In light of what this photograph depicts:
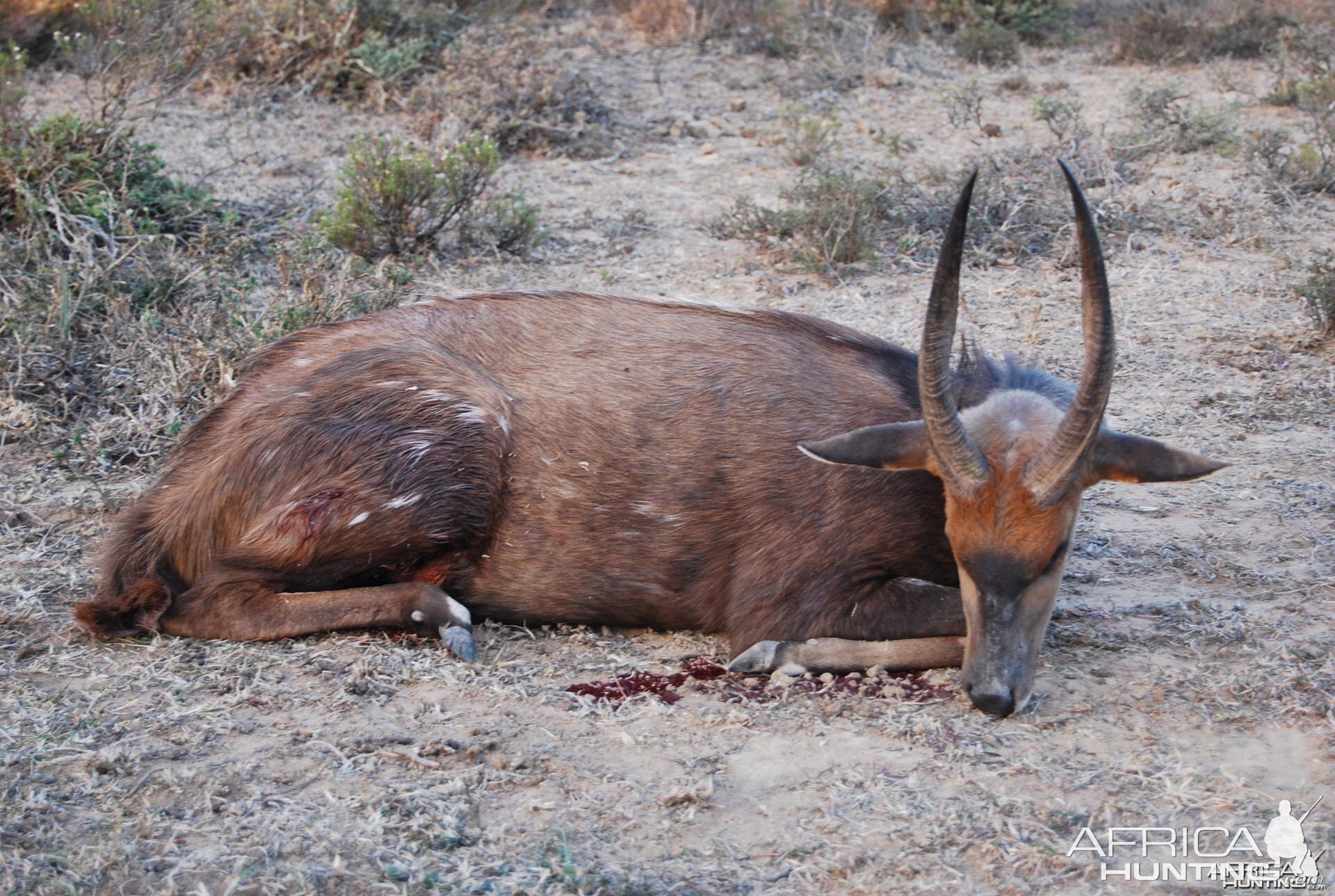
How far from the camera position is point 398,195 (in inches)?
314

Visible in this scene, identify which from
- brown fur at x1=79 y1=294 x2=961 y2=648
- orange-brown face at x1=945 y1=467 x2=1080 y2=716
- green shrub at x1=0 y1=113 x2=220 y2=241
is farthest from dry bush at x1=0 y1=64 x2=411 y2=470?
orange-brown face at x1=945 y1=467 x2=1080 y2=716

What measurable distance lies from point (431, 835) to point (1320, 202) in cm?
783

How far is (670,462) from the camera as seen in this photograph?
4.73 metres

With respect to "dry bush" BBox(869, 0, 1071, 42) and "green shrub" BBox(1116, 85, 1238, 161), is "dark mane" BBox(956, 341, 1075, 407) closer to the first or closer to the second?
"green shrub" BBox(1116, 85, 1238, 161)

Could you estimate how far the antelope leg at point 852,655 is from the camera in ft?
14.5

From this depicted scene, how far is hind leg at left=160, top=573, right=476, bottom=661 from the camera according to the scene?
15.2 feet

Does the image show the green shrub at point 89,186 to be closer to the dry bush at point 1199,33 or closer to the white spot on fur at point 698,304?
the white spot on fur at point 698,304

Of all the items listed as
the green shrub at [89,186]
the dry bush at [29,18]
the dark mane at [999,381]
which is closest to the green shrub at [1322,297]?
the dark mane at [999,381]

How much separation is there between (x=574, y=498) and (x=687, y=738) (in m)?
1.08

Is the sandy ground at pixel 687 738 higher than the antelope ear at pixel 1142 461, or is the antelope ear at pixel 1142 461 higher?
the antelope ear at pixel 1142 461

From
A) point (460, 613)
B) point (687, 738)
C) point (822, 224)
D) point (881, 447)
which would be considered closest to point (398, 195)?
point (822, 224)

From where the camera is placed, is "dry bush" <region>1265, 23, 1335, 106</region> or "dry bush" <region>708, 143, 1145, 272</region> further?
"dry bush" <region>1265, 23, 1335, 106</region>

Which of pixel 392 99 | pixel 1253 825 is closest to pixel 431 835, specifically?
pixel 1253 825
